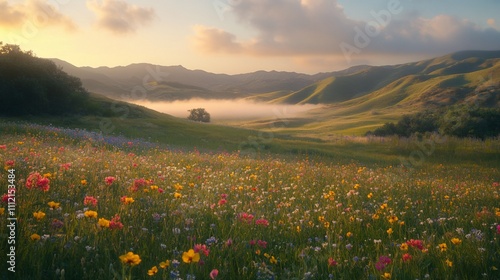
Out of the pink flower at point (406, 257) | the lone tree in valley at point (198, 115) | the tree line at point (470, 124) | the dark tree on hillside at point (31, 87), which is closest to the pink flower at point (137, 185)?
the pink flower at point (406, 257)

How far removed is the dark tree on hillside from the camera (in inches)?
1674

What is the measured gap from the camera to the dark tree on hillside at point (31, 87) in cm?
4253

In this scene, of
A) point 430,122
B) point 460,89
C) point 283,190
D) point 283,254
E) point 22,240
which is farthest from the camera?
point 460,89

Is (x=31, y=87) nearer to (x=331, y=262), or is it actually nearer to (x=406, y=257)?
(x=331, y=262)

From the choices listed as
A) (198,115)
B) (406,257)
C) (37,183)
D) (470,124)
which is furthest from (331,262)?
(198,115)

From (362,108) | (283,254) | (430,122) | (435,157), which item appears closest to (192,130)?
(435,157)

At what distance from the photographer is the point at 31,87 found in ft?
143

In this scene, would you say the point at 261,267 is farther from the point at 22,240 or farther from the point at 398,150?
the point at 398,150

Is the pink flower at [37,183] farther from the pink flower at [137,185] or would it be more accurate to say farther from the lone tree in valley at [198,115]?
the lone tree in valley at [198,115]

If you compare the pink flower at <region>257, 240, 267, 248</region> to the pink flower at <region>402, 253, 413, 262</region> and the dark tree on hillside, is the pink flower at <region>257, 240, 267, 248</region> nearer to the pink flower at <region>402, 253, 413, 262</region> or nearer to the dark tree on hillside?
the pink flower at <region>402, 253, 413, 262</region>

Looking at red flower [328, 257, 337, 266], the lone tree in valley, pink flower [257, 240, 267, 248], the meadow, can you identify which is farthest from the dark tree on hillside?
red flower [328, 257, 337, 266]

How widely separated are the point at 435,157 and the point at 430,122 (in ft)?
98.0

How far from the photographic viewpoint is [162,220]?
4.89 m

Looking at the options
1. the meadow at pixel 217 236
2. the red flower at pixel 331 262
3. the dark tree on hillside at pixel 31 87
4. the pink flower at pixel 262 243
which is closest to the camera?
the meadow at pixel 217 236
